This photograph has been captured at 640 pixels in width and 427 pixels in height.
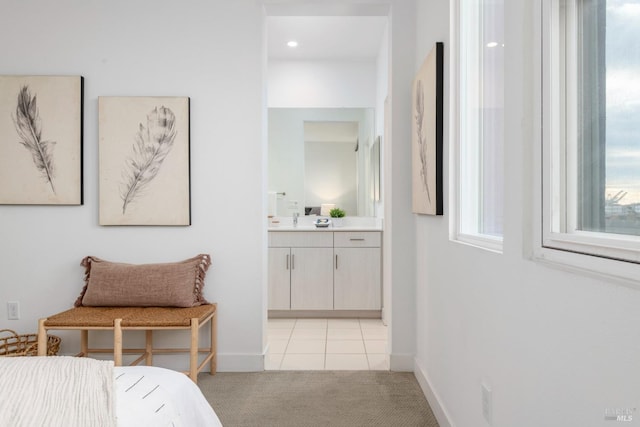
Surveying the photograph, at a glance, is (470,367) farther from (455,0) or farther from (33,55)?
(33,55)

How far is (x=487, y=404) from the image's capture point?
154cm

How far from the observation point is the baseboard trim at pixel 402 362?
118 inches

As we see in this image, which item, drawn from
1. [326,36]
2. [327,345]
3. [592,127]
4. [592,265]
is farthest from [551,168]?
[326,36]

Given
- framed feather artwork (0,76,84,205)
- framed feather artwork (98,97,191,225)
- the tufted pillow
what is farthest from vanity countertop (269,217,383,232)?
framed feather artwork (0,76,84,205)

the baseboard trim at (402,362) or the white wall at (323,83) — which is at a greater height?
the white wall at (323,83)

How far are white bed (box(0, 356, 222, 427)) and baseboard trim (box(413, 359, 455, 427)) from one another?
4.25 feet

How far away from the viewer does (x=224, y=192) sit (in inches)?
119

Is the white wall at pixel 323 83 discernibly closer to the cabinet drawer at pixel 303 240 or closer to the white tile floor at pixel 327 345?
the cabinet drawer at pixel 303 240

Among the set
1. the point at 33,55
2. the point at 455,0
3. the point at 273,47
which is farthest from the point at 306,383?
the point at 273,47

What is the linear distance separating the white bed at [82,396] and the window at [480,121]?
1.22 meters

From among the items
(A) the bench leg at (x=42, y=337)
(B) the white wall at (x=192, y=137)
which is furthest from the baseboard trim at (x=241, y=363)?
(A) the bench leg at (x=42, y=337)

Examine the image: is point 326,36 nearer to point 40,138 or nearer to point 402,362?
point 40,138

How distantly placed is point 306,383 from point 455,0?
2334mm

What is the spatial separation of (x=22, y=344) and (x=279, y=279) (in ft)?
7.13
